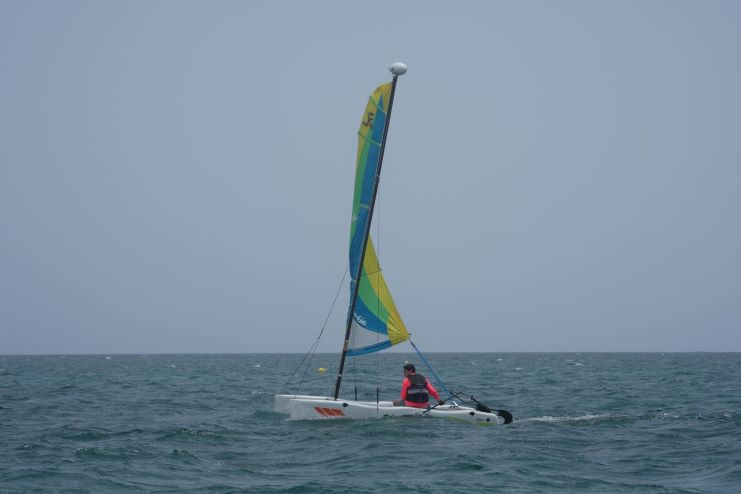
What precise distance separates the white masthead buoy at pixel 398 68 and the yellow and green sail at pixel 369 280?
1030 millimetres

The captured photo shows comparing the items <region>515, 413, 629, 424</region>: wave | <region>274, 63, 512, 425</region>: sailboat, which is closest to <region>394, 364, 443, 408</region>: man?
<region>274, 63, 512, 425</region>: sailboat

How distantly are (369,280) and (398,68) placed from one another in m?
5.79

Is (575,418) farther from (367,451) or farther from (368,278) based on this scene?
(367,451)

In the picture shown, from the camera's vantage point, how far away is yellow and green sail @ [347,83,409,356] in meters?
22.5

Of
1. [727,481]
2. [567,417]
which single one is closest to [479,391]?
[567,417]

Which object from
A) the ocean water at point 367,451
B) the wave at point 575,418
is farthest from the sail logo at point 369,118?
the wave at point 575,418

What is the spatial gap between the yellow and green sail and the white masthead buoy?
1030mm

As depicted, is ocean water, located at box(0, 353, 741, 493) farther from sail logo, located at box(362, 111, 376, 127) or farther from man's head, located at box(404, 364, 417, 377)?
sail logo, located at box(362, 111, 376, 127)

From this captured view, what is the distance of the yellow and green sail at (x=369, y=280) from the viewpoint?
22.5 metres

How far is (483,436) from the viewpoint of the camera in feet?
63.3

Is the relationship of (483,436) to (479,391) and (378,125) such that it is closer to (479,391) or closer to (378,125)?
(378,125)

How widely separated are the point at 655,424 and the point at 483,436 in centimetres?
568

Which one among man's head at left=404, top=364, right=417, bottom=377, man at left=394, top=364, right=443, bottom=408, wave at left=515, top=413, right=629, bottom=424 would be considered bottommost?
wave at left=515, top=413, right=629, bottom=424

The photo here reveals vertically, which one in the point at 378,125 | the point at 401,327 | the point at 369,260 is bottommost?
the point at 401,327
